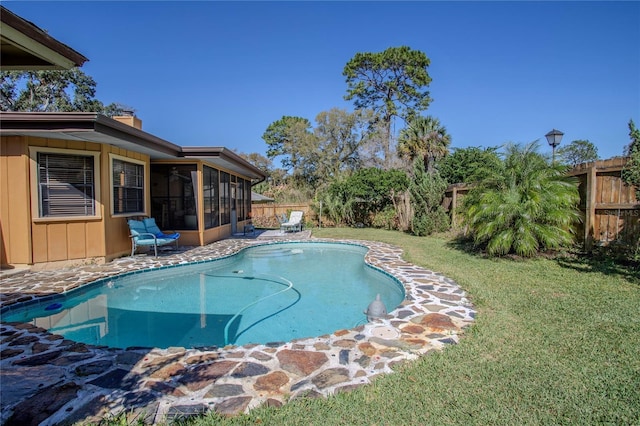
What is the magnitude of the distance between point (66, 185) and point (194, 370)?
6.39m

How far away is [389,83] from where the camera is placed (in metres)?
24.9

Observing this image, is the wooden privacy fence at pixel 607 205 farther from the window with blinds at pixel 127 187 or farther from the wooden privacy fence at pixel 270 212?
the wooden privacy fence at pixel 270 212

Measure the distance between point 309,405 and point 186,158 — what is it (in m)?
8.95

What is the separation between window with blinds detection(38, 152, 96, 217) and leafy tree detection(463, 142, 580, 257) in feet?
29.8

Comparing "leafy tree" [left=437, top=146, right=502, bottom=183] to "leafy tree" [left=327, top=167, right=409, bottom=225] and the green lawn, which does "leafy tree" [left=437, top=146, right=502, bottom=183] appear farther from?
the green lawn

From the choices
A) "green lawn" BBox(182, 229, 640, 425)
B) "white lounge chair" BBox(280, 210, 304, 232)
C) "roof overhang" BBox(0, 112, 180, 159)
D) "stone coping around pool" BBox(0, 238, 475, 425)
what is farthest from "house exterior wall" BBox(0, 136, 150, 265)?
"white lounge chair" BBox(280, 210, 304, 232)

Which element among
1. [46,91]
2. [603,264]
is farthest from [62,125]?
[46,91]

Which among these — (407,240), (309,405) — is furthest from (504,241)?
(309,405)

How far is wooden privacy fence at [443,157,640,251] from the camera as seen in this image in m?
6.05

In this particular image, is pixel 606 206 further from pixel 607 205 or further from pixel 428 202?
pixel 428 202

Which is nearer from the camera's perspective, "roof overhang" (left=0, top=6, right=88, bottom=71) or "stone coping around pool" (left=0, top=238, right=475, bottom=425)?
"roof overhang" (left=0, top=6, right=88, bottom=71)

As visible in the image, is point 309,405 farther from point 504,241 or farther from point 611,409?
point 504,241

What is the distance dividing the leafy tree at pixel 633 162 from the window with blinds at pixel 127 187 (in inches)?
415

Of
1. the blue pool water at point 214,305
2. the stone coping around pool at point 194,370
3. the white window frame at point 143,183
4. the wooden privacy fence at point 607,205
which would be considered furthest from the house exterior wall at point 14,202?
the wooden privacy fence at point 607,205
